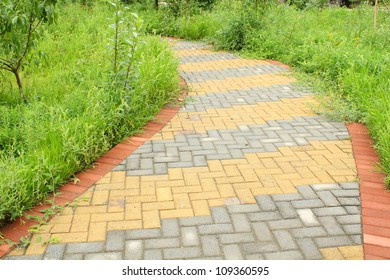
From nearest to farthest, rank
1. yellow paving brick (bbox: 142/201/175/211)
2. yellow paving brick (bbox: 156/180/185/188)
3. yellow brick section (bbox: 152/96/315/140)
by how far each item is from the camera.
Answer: yellow paving brick (bbox: 142/201/175/211)
yellow paving brick (bbox: 156/180/185/188)
yellow brick section (bbox: 152/96/315/140)

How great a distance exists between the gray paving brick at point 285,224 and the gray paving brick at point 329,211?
0.65 feet

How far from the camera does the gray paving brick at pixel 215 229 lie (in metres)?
2.70

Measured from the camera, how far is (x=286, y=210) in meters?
2.96

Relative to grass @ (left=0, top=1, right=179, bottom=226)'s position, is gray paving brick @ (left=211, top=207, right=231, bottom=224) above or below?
below

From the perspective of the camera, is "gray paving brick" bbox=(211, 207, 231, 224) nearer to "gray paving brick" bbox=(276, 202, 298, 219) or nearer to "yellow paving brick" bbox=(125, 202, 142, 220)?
"gray paving brick" bbox=(276, 202, 298, 219)

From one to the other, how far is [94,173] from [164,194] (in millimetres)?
722

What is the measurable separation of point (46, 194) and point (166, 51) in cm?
403

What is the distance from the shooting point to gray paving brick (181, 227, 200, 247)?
8.48ft

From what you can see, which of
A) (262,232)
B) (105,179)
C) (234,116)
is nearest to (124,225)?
(105,179)

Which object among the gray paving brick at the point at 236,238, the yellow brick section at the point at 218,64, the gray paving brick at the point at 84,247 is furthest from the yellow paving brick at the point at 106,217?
the yellow brick section at the point at 218,64

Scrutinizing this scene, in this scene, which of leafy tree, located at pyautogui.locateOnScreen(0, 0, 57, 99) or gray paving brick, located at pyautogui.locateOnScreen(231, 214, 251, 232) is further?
leafy tree, located at pyautogui.locateOnScreen(0, 0, 57, 99)

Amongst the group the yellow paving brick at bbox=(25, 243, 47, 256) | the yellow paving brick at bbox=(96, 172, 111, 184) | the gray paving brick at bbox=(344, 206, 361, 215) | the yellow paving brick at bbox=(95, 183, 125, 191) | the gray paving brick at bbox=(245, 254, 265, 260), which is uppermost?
the gray paving brick at bbox=(344, 206, 361, 215)

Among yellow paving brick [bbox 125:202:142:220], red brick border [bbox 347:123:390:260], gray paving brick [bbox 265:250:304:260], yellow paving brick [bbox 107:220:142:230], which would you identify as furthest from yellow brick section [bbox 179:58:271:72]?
gray paving brick [bbox 265:250:304:260]

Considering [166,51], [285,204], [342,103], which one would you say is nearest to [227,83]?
[166,51]
